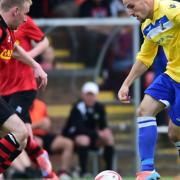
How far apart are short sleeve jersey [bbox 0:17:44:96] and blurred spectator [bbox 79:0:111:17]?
4514 mm

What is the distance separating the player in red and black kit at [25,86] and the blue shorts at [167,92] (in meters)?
2.03

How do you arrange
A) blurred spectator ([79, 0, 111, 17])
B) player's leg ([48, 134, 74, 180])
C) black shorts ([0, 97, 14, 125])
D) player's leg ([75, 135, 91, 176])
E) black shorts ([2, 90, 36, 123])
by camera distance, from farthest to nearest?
blurred spectator ([79, 0, 111, 17]) < player's leg ([75, 135, 91, 176]) < player's leg ([48, 134, 74, 180]) < black shorts ([2, 90, 36, 123]) < black shorts ([0, 97, 14, 125])

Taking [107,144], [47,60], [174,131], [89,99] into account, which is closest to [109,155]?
[107,144]

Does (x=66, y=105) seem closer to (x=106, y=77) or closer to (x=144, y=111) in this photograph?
(x=106, y=77)

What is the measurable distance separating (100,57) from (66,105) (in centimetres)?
91

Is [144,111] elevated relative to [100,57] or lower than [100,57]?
elevated

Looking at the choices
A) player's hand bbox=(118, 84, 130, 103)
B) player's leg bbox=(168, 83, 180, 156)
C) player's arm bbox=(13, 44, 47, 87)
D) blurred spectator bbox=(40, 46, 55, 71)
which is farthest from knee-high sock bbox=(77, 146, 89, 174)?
player's hand bbox=(118, 84, 130, 103)

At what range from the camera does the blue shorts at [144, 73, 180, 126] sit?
900cm

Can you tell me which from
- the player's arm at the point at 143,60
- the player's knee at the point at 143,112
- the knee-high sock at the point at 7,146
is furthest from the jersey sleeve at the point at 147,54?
the knee-high sock at the point at 7,146

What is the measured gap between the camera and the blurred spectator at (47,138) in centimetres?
1365

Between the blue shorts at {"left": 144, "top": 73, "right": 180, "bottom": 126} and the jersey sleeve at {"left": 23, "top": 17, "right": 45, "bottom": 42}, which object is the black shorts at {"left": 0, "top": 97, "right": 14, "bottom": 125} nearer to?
the blue shorts at {"left": 144, "top": 73, "right": 180, "bottom": 126}

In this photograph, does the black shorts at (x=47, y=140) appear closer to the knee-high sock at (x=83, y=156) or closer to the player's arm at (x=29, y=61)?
the knee-high sock at (x=83, y=156)

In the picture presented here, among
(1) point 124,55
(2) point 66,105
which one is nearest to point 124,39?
(1) point 124,55

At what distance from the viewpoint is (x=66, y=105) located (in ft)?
47.5
